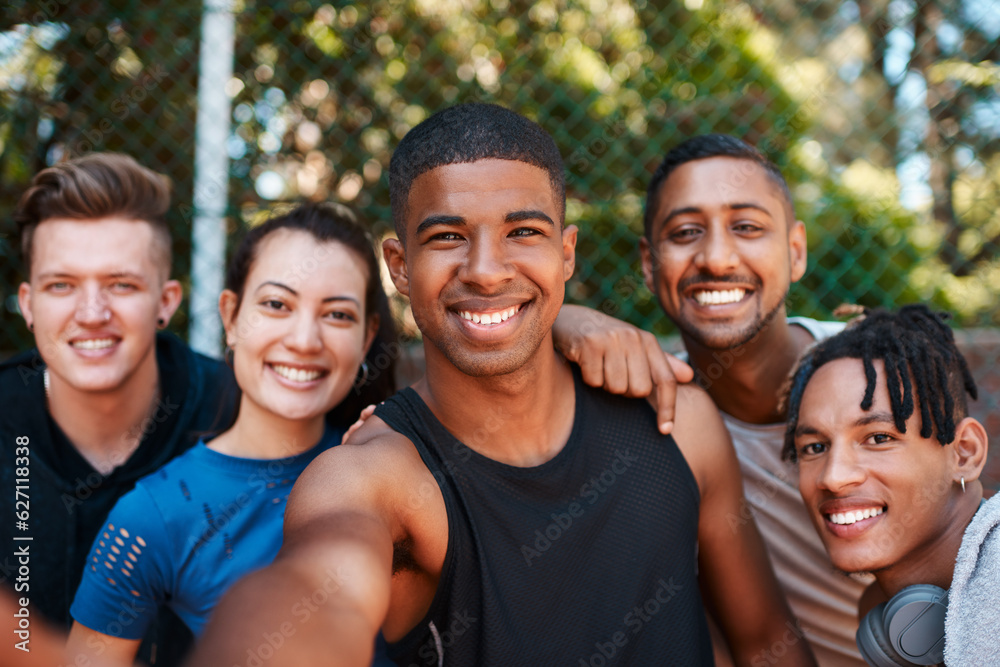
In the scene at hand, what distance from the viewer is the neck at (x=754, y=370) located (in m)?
2.72

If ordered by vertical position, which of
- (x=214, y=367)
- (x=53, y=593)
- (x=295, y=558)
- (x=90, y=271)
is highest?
(x=90, y=271)

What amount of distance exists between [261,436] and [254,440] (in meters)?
0.02

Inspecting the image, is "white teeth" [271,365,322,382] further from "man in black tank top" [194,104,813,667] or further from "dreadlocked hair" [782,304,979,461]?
"dreadlocked hair" [782,304,979,461]

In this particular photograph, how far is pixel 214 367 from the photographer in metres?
3.21

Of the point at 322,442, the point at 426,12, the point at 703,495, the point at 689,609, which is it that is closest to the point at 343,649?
the point at 689,609

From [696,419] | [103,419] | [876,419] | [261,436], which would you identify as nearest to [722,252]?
[696,419]

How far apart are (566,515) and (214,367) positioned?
6.24 ft

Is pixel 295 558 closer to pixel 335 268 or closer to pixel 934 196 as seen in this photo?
pixel 335 268

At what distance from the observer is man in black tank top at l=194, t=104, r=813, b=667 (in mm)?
1765

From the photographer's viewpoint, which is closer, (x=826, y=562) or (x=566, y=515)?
(x=566, y=515)

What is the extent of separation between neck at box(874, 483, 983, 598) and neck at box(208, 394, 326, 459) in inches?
68.3

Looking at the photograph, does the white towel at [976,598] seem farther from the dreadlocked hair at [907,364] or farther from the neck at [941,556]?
the dreadlocked hair at [907,364]

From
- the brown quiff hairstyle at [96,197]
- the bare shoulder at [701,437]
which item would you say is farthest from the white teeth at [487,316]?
the brown quiff hairstyle at [96,197]

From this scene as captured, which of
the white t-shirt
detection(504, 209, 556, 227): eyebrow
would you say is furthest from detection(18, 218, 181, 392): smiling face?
the white t-shirt
